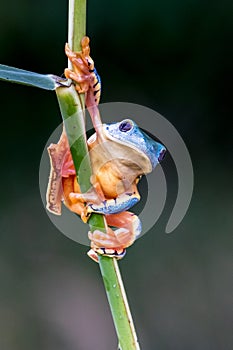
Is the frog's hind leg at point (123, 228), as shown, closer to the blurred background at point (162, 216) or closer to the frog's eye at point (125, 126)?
the frog's eye at point (125, 126)

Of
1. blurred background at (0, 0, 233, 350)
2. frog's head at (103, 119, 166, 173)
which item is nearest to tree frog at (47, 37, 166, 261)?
frog's head at (103, 119, 166, 173)

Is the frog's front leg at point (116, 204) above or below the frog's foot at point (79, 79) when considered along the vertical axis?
below

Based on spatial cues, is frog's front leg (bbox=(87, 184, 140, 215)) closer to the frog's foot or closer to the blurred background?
the frog's foot

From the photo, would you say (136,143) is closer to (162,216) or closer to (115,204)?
(115,204)

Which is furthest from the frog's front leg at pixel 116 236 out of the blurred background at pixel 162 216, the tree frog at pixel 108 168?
the blurred background at pixel 162 216

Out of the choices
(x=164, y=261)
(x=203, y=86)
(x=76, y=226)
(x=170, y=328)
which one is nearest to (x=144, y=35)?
(x=203, y=86)

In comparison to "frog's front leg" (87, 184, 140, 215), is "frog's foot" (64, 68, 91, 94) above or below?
above

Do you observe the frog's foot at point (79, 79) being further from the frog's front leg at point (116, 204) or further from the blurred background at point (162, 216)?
the blurred background at point (162, 216)

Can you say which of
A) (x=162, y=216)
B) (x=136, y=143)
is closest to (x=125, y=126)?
(x=136, y=143)

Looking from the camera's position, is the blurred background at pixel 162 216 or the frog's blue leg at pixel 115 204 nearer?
the frog's blue leg at pixel 115 204

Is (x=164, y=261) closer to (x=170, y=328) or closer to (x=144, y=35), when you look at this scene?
(x=170, y=328)
